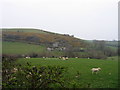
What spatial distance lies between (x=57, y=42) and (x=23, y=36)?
8246mm

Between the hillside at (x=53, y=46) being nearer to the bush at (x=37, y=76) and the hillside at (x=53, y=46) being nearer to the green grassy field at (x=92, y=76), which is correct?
the green grassy field at (x=92, y=76)

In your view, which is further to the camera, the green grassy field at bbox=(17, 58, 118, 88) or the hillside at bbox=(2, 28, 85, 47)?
the hillside at bbox=(2, 28, 85, 47)

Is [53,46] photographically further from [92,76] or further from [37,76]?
[37,76]

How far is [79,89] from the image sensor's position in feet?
24.5

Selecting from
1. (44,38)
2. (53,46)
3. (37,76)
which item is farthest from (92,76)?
(44,38)

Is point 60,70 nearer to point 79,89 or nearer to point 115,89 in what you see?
point 79,89

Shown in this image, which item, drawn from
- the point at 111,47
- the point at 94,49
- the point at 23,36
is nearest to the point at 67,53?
the point at 94,49

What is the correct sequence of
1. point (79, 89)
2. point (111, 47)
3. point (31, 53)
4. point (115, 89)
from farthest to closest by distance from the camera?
point (111, 47), point (31, 53), point (115, 89), point (79, 89)

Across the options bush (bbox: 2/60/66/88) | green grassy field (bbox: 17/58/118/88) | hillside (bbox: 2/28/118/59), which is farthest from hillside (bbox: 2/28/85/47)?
bush (bbox: 2/60/66/88)

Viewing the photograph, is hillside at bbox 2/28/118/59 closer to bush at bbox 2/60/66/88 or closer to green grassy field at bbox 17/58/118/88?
green grassy field at bbox 17/58/118/88

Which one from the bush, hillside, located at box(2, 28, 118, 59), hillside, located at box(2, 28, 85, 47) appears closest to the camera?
the bush

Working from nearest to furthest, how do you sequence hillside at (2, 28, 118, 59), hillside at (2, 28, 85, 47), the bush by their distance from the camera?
the bush, hillside at (2, 28, 118, 59), hillside at (2, 28, 85, 47)

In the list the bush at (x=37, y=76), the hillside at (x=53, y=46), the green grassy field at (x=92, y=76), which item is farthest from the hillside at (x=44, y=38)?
the bush at (x=37, y=76)

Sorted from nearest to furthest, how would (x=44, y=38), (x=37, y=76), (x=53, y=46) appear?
(x=37, y=76), (x=53, y=46), (x=44, y=38)
